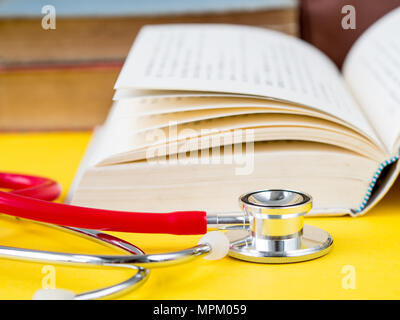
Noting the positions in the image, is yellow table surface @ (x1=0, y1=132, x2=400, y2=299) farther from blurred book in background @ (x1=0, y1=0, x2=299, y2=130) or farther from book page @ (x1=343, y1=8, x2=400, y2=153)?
blurred book in background @ (x1=0, y1=0, x2=299, y2=130)

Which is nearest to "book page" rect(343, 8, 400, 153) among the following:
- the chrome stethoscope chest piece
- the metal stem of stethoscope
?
the chrome stethoscope chest piece

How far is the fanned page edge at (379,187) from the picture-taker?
0.62 metres

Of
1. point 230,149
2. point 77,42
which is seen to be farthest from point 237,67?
point 77,42

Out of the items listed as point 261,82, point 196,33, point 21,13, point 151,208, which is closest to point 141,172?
point 151,208

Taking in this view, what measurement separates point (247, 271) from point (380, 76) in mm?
419

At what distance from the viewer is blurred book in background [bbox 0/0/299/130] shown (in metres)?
1.11

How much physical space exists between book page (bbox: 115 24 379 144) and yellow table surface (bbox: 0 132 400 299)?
4.5 inches

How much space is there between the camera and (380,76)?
82cm

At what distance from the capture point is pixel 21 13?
1100 millimetres

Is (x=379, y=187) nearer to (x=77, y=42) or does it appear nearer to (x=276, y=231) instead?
(x=276, y=231)

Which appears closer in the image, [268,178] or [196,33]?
[268,178]
